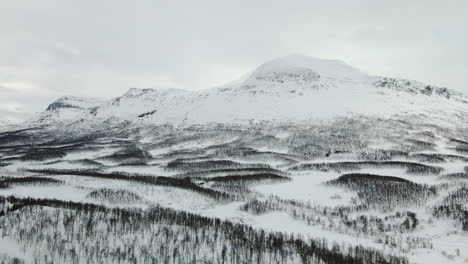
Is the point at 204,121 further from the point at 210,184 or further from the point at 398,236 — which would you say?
the point at 398,236

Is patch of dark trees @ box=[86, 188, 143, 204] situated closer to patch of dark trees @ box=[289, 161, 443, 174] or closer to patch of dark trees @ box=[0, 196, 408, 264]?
patch of dark trees @ box=[0, 196, 408, 264]

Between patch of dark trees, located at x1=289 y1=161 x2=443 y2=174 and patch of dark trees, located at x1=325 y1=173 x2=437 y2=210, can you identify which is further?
patch of dark trees, located at x1=289 y1=161 x2=443 y2=174

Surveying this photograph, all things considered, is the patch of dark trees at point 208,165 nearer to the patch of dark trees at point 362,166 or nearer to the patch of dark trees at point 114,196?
the patch of dark trees at point 362,166

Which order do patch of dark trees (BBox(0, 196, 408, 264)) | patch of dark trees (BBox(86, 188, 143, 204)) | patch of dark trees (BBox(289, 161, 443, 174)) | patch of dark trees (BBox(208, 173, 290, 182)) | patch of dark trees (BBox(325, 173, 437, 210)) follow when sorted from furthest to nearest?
patch of dark trees (BBox(289, 161, 443, 174)) → patch of dark trees (BBox(208, 173, 290, 182)) → patch of dark trees (BBox(325, 173, 437, 210)) → patch of dark trees (BBox(86, 188, 143, 204)) → patch of dark trees (BBox(0, 196, 408, 264))

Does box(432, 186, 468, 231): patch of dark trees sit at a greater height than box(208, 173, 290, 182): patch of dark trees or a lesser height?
greater

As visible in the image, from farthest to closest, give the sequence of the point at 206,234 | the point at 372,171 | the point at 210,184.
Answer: the point at 372,171, the point at 210,184, the point at 206,234

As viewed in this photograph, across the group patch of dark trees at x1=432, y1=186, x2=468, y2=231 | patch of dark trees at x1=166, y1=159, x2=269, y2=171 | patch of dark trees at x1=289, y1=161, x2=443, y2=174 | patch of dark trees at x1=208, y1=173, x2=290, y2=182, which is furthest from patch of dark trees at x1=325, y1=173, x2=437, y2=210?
patch of dark trees at x1=166, y1=159, x2=269, y2=171

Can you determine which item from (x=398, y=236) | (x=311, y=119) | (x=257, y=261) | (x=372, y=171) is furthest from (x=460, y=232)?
(x=311, y=119)

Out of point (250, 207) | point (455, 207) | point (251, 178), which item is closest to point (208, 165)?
point (251, 178)
